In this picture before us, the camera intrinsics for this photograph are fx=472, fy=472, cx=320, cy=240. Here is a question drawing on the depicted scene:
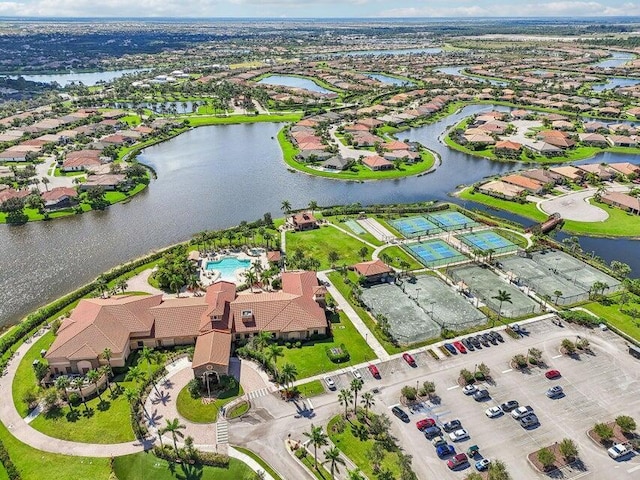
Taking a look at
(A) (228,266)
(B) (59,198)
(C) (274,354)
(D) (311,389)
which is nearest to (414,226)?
(A) (228,266)

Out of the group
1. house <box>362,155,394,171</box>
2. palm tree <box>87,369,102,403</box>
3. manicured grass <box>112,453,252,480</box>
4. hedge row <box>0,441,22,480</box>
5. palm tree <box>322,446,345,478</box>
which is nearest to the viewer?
palm tree <box>322,446,345,478</box>

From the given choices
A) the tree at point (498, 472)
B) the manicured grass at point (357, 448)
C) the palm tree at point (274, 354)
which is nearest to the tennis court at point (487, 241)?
the palm tree at point (274, 354)

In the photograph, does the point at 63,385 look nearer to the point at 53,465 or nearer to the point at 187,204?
the point at 53,465

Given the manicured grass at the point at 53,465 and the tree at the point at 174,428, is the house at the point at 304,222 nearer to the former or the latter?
the tree at the point at 174,428

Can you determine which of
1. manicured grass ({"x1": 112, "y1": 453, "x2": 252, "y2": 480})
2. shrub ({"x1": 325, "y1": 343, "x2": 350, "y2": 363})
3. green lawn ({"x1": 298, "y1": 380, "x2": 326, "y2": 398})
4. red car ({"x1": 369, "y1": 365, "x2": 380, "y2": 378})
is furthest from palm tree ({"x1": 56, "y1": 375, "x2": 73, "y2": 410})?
red car ({"x1": 369, "y1": 365, "x2": 380, "y2": 378})

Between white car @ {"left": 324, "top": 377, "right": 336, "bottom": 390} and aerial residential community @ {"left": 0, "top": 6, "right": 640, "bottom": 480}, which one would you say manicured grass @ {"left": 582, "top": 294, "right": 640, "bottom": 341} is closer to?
aerial residential community @ {"left": 0, "top": 6, "right": 640, "bottom": 480}

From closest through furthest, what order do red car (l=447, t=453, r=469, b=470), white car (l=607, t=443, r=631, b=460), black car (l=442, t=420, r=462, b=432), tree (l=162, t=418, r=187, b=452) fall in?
red car (l=447, t=453, r=469, b=470)
tree (l=162, t=418, r=187, b=452)
white car (l=607, t=443, r=631, b=460)
black car (l=442, t=420, r=462, b=432)

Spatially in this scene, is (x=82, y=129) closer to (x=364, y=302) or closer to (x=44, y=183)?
(x=44, y=183)
